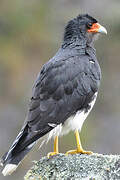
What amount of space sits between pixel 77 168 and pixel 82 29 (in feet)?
10.1

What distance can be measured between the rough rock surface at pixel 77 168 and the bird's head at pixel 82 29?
254cm

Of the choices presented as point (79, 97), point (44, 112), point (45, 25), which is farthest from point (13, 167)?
point (45, 25)

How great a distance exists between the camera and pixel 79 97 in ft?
28.8

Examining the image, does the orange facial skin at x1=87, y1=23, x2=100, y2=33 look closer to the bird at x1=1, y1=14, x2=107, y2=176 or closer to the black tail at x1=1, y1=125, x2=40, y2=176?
the bird at x1=1, y1=14, x2=107, y2=176

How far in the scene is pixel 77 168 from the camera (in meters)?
7.60

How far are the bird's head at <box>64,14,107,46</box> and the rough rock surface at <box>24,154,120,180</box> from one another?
8.32 feet

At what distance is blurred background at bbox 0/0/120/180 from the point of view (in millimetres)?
16344

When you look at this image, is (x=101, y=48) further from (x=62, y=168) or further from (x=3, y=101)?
(x=62, y=168)

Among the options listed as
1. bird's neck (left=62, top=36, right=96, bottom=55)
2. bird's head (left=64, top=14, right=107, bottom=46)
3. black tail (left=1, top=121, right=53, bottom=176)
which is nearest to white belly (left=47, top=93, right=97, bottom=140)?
black tail (left=1, top=121, right=53, bottom=176)

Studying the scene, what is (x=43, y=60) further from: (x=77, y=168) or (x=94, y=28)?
(x=77, y=168)

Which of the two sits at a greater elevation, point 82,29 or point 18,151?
point 82,29

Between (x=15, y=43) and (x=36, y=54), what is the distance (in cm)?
113

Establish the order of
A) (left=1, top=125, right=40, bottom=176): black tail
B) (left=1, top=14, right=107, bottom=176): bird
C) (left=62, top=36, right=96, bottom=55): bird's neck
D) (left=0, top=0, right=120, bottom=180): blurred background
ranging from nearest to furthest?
(left=1, top=125, right=40, bottom=176): black tail < (left=1, top=14, right=107, bottom=176): bird < (left=62, top=36, right=96, bottom=55): bird's neck < (left=0, top=0, right=120, bottom=180): blurred background

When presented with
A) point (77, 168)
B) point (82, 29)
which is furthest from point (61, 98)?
point (82, 29)
